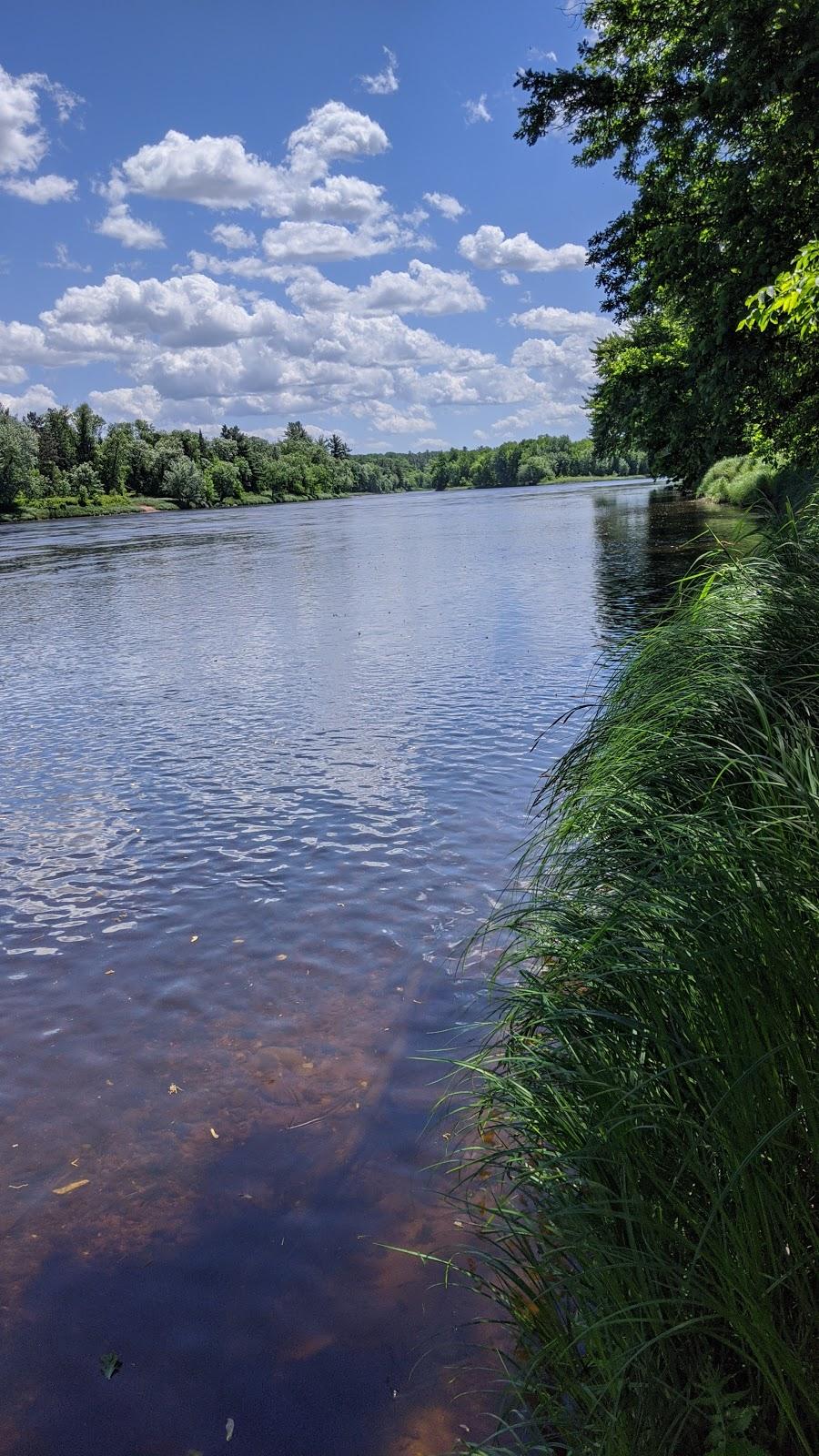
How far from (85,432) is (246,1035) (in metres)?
154

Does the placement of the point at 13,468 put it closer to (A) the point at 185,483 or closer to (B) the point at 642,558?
(A) the point at 185,483

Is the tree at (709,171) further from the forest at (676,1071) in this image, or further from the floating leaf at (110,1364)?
the floating leaf at (110,1364)

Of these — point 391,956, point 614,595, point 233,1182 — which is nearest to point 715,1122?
point 233,1182

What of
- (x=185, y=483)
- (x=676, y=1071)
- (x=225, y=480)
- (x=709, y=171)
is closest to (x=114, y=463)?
(x=185, y=483)

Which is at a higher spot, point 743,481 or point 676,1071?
point 743,481

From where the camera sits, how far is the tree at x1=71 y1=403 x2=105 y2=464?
14425 centimetres

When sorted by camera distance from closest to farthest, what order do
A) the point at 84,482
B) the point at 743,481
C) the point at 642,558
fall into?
1. the point at 642,558
2. the point at 743,481
3. the point at 84,482

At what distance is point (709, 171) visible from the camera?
17.6 meters

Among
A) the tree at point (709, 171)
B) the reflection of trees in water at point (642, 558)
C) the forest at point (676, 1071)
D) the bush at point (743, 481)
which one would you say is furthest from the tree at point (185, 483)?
the forest at point (676, 1071)

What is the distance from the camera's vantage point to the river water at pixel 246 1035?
12.8 feet

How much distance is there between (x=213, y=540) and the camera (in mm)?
62875

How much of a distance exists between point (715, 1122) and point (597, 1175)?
594 mm

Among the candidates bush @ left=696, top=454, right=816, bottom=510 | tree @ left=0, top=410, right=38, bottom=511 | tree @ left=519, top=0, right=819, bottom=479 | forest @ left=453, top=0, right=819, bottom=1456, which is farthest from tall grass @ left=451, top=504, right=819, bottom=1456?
tree @ left=0, top=410, right=38, bottom=511

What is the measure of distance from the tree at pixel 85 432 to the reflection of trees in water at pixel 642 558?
351 feet
